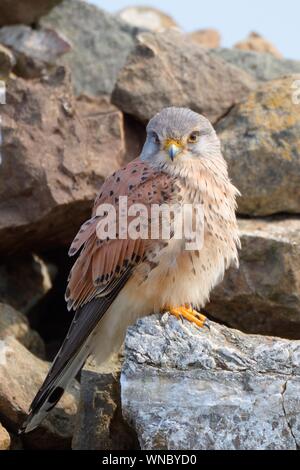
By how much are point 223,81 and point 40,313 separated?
2.35 meters

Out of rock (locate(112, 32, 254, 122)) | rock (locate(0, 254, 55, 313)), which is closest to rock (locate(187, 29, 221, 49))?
rock (locate(112, 32, 254, 122))

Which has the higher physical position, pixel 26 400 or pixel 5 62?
pixel 5 62

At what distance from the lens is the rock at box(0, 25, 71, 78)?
820cm

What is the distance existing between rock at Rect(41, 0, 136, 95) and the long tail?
3.61m

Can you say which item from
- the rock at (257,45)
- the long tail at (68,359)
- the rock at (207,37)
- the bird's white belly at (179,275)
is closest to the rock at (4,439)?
the long tail at (68,359)

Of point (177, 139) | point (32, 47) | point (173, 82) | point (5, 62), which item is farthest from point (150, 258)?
point (32, 47)

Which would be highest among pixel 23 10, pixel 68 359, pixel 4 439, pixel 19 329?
pixel 23 10

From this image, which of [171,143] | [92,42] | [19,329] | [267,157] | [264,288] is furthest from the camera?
[92,42]

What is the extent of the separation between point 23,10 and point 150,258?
3892 mm

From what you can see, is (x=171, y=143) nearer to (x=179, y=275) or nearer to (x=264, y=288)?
(x=179, y=275)

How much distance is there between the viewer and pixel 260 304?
6.58 m

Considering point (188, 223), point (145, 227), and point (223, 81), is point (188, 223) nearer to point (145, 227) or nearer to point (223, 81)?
point (145, 227)

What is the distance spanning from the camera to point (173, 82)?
7633 mm

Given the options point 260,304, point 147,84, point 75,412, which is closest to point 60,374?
point 75,412
